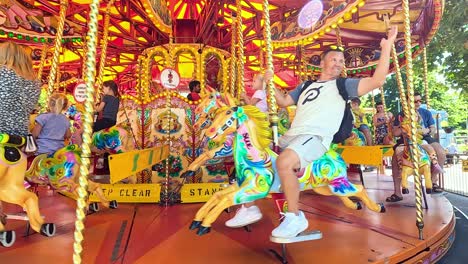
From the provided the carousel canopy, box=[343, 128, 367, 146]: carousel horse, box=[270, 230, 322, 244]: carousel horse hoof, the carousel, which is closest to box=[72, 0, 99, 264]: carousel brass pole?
the carousel

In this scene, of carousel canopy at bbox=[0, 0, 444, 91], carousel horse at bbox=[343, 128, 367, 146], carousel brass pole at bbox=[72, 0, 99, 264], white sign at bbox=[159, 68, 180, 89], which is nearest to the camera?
carousel brass pole at bbox=[72, 0, 99, 264]

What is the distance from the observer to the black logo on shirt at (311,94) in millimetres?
2928

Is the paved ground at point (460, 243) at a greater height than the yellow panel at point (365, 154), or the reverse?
the yellow panel at point (365, 154)

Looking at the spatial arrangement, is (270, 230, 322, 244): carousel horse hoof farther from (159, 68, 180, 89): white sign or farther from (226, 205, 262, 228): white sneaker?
(159, 68, 180, 89): white sign

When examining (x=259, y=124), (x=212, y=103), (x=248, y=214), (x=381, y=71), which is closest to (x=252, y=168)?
(x=259, y=124)

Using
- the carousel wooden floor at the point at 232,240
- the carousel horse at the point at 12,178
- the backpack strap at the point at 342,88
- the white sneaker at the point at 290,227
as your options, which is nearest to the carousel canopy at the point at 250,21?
the backpack strap at the point at 342,88

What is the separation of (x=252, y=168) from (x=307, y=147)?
1.52 ft

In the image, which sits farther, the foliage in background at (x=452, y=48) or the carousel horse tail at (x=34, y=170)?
the foliage in background at (x=452, y=48)

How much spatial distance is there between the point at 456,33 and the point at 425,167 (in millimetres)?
5659

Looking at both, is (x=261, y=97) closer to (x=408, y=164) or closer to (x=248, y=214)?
(x=248, y=214)

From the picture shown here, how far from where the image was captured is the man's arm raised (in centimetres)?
260

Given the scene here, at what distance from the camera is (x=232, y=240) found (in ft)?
10.7

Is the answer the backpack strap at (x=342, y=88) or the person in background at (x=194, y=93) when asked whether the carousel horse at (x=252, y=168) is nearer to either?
the backpack strap at (x=342, y=88)

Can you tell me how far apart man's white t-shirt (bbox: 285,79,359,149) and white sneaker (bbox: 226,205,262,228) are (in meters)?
0.90
